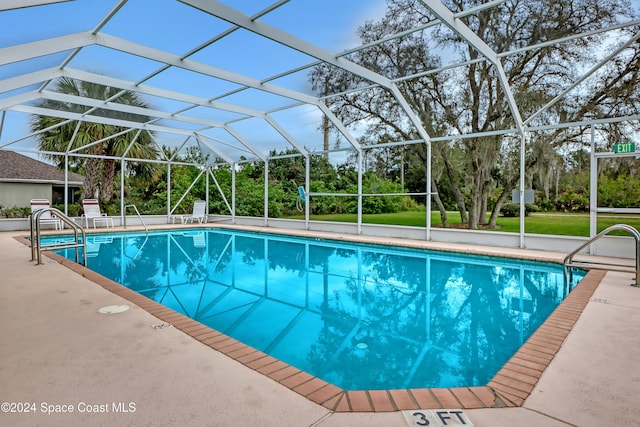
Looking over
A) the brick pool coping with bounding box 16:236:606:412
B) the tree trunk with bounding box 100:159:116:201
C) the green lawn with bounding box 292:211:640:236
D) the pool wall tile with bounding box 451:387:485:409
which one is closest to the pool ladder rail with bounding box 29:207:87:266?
the brick pool coping with bounding box 16:236:606:412

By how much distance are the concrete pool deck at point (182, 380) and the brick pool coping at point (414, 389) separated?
1.9 inches

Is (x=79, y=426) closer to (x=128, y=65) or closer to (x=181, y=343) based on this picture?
(x=181, y=343)

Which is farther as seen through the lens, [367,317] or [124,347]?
[367,317]

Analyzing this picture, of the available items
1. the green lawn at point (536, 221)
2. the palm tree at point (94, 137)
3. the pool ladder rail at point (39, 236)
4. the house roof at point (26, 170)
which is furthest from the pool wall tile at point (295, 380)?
the house roof at point (26, 170)

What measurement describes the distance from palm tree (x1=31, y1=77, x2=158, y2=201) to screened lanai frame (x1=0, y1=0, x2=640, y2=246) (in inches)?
11.0

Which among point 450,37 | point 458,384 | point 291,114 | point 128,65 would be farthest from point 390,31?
point 458,384

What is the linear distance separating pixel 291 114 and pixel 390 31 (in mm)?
3241

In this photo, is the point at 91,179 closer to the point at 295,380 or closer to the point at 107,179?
the point at 107,179

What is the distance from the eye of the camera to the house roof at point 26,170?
50.3 feet

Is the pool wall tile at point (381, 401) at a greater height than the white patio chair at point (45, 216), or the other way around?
the white patio chair at point (45, 216)

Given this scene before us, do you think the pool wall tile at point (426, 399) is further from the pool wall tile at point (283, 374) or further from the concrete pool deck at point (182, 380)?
the pool wall tile at point (283, 374)

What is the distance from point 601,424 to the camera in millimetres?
1753

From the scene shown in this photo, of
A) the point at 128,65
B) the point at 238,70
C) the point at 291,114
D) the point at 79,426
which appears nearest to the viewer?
the point at 79,426

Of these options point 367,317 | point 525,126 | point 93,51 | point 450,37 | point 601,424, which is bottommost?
point 367,317
